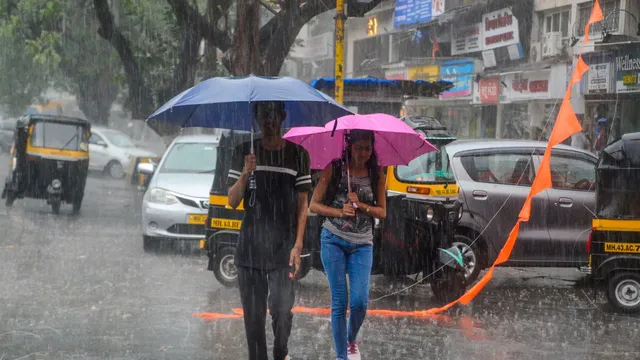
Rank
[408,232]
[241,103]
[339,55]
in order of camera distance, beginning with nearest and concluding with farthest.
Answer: [241,103]
[408,232]
[339,55]

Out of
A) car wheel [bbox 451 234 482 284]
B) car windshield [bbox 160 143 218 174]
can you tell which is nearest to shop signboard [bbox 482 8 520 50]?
car windshield [bbox 160 143 218 174]

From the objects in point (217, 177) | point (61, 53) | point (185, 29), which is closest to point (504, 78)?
point (185, 29)

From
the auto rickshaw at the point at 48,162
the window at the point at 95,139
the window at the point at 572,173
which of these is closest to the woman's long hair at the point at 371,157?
the window at the point at 572,173

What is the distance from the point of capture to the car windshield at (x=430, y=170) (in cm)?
1010

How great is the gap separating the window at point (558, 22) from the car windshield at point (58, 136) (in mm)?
12564

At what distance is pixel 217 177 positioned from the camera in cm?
1016

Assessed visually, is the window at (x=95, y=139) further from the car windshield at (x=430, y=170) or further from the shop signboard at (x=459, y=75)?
the car windshield at (x=430, y=170)

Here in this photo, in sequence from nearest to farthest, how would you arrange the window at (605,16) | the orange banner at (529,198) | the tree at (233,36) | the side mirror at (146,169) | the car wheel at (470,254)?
the orange banner at (529,198) → the car wheel at (470,254) → the side mirror at (146,169) → the tree at (233,36) → the window at (605,16)

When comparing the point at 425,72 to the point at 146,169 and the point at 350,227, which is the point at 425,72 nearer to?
the point at 146,169

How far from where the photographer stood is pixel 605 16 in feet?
66.2

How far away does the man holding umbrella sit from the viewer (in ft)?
18.0

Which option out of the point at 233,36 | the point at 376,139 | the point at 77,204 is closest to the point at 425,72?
the point at 77,204

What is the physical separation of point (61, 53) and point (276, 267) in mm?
24617

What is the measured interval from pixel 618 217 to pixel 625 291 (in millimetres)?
822
